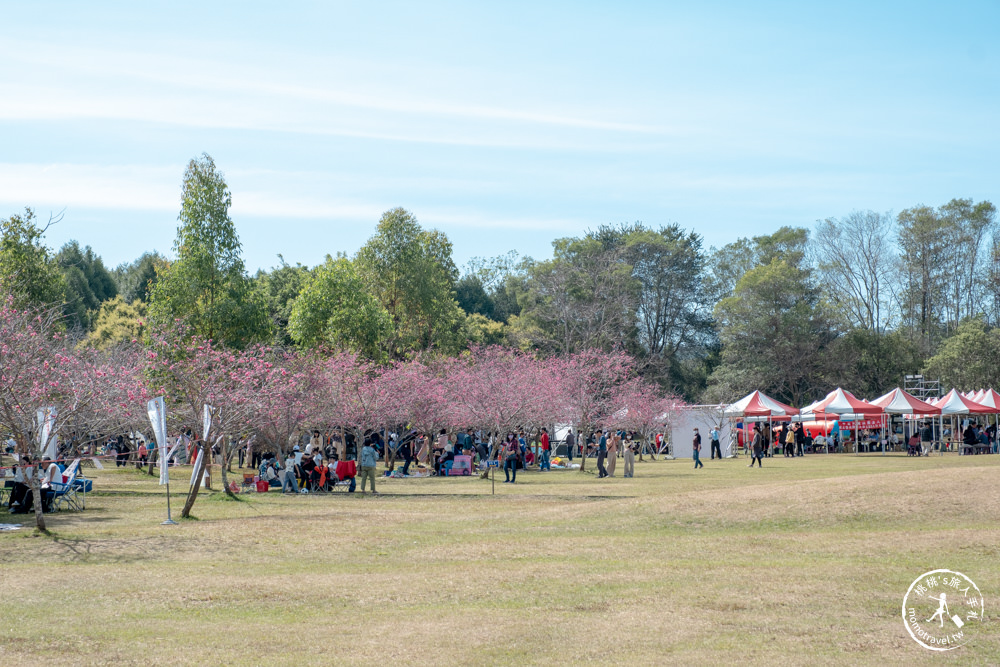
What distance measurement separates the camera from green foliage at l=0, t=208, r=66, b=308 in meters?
36.2

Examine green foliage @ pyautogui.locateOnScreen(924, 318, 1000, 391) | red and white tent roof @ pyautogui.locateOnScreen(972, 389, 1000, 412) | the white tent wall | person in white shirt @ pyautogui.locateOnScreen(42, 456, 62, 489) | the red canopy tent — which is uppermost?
green foliage @ pyautogui.locateOnScreen(924, 318, 1000, 391)

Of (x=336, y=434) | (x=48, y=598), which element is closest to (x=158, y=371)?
(x=336, y=434)

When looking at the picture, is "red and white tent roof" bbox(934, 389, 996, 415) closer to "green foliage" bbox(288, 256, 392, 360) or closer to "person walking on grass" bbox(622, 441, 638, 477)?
"person walking on grass" bbox(622, 441, 638, 477)

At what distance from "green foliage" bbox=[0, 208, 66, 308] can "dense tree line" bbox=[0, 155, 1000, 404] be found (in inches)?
457

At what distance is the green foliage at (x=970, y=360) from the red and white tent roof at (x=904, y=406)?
39.9ft

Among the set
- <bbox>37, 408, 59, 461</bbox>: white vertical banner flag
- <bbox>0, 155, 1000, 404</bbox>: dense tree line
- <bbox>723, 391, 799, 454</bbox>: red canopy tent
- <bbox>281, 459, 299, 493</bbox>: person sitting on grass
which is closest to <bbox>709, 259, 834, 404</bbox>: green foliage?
<bbox>0, 155, 1000, 404</bbox>: dense tree line

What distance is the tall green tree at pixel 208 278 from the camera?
38.2 meters

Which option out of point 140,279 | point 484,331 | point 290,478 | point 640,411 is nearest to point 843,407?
point 640,411

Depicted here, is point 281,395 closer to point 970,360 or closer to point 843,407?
point 843,407

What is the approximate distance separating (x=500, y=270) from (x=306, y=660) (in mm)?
87631

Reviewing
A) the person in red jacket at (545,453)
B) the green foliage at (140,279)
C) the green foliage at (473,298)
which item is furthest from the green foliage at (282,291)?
the person in red jacket at (545,453)

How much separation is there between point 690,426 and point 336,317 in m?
19.9

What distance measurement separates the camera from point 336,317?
1773 inches

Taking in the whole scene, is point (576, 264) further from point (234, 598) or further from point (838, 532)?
point (234, 598)
